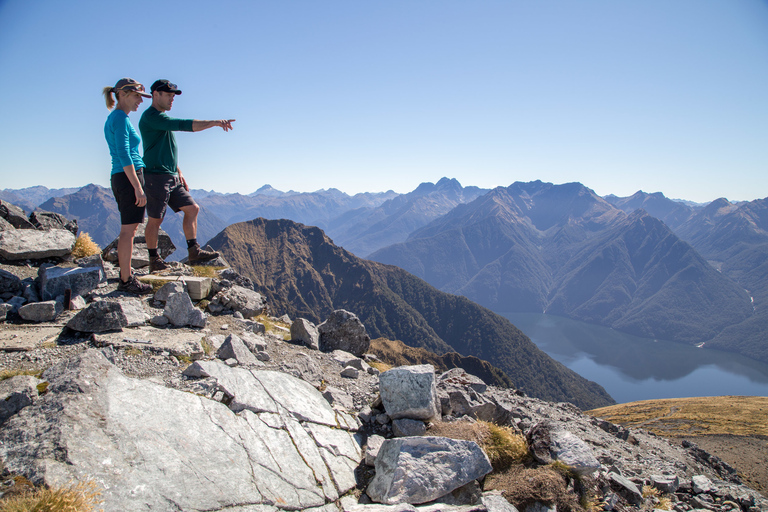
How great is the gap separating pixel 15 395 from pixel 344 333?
25.6ft

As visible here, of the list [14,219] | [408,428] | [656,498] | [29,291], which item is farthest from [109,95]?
[656,498]

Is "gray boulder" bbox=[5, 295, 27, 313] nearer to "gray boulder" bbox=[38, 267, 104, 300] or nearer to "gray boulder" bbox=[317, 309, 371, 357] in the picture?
"gray boulder" bbox=[38, 267, 104, 300]

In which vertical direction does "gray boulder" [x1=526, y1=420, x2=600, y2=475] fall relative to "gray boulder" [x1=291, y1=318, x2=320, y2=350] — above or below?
below

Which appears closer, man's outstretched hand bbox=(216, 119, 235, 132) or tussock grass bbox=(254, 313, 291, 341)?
man's outstretched hand bbox=(216, 119, 235, 132)

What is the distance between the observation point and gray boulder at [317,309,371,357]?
10719mm

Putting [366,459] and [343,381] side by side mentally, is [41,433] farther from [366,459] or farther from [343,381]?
[343,381]

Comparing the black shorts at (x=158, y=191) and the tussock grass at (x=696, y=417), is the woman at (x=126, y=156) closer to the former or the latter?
the black shorts at (x=158, y=191)

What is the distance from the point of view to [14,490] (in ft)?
9.05

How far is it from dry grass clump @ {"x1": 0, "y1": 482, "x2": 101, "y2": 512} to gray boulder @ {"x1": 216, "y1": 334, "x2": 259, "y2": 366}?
11.2 feet

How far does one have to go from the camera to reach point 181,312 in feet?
24.8

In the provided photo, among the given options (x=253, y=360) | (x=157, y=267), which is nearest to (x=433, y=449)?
(x=253, y=360)

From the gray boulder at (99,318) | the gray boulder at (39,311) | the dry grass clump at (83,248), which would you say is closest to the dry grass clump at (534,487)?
the gray boulder at (99,318)

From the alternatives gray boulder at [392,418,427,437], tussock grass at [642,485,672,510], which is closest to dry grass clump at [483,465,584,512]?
gray boulder at [392,418,427,437]

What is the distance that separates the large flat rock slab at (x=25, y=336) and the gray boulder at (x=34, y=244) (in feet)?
14.0
